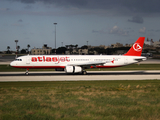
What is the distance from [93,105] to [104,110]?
1494 mm

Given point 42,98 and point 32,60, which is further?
point 32,60

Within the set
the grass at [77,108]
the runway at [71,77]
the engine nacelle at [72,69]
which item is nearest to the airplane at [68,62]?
the engine nacelle at [72,69]

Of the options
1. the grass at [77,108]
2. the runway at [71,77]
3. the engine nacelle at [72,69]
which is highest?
the engine nacelle at [72,69]

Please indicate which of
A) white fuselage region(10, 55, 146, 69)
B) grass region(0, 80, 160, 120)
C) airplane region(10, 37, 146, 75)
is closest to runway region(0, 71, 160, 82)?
airplane region(10, 37, 146, 75)

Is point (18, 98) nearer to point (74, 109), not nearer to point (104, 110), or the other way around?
point (74, 109)

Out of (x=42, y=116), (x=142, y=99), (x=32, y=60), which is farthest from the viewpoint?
(x=32, y=60)

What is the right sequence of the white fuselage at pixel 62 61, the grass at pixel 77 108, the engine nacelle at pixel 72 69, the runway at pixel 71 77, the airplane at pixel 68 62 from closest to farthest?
the grass at pixel 77 108, the runway at pixel 71 77, the engine nacelle at pixel 72 69, the airplane at pixel 68 62, the white fuselage at pixel 62 61

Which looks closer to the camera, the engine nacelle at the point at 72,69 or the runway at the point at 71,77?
the runway at the point at 71,77

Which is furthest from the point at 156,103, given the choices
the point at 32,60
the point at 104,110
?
the point at 32,60

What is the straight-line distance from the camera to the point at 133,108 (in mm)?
14125

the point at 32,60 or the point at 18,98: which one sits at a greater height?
the point at 32,60

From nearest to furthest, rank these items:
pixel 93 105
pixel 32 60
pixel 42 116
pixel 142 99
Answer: pixel 42 116 → pixel 93 105 → pixel 142 99 → pixel 32 60

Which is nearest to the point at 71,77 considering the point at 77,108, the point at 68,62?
the point at 68,62

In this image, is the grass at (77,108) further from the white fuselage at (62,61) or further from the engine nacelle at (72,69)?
the white fuselage at (62,61)
